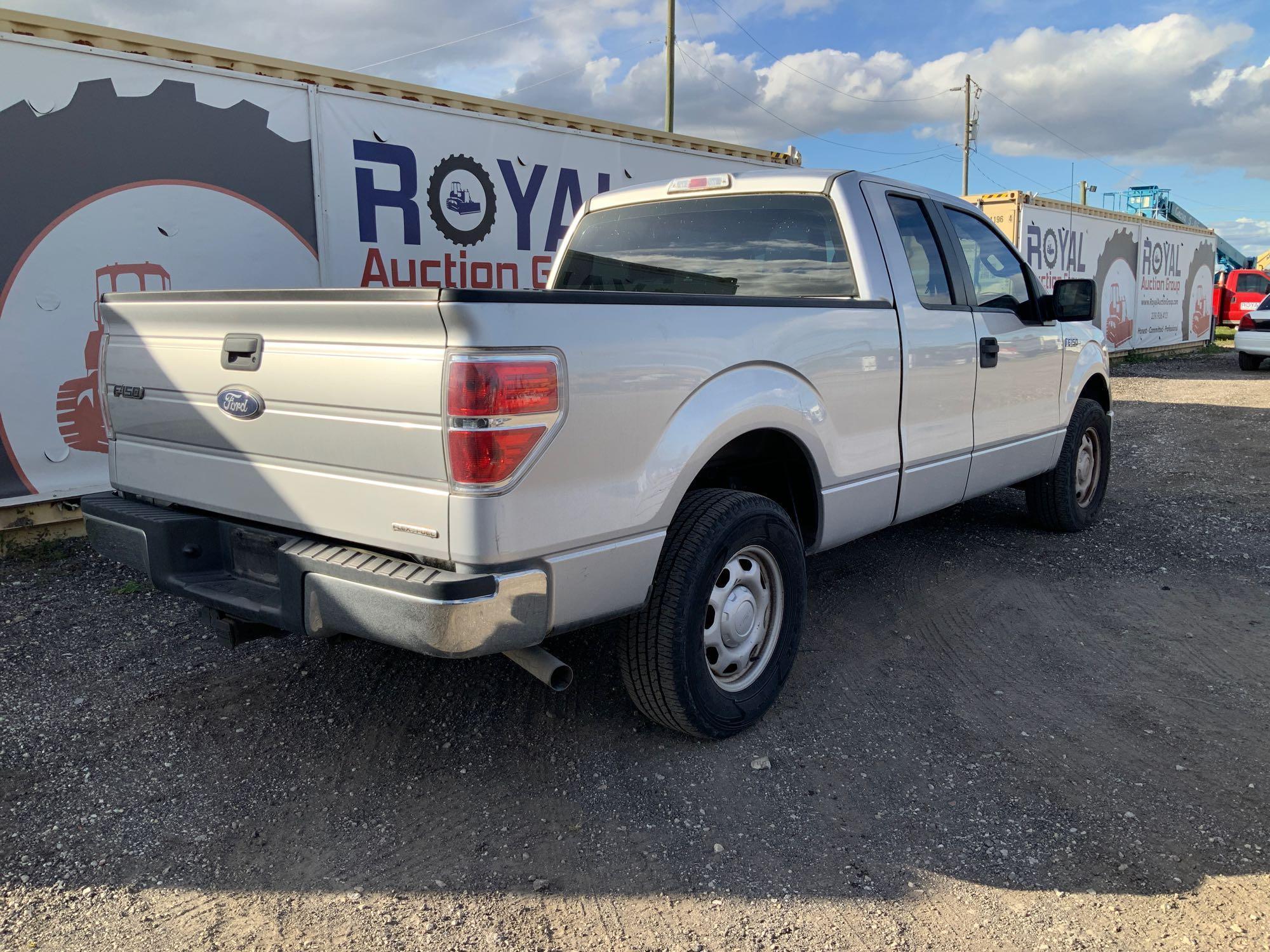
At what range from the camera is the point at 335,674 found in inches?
157

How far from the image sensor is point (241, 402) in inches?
118

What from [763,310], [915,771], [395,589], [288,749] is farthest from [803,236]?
[288,749]

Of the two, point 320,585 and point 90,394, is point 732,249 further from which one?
point 90,394

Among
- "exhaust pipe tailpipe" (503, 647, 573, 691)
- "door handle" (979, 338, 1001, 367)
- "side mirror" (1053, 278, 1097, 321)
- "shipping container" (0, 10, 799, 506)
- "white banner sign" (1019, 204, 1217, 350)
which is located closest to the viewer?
"exhaust pipe tailpipe" (503, 647, 573, 691)

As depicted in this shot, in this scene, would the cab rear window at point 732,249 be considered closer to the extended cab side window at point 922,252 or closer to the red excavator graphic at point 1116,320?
the extended cab side window at point 922,252

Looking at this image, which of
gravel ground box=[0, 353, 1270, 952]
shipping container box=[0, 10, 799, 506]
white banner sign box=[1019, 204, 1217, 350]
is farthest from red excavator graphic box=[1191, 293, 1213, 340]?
gravel ground box=[0, 353, 1270, 952]

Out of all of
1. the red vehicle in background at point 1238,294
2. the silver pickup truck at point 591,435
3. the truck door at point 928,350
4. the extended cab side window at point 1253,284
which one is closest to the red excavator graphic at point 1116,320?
the red vehicle in background at point 1238,294

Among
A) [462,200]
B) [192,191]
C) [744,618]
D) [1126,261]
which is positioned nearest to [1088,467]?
[744,618]

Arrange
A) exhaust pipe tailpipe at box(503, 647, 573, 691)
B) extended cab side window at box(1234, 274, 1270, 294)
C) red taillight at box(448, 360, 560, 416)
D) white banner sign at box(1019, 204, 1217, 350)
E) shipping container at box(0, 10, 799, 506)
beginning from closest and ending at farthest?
red taillight at box(448, 360, 560, 416), exhaust pipe tailpipe at box(503, 647, 573, 691), shipping container at box(0, 10, 799, 506), white banner sign at box(1019, 204, 1217, 350), extended cab side window at box(1234, 274, 1270, 294)

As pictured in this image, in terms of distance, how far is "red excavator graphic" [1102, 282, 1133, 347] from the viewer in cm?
1898

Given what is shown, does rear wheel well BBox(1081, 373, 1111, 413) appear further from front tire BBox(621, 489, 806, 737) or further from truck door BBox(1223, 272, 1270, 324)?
truck door BBox(1223, 272, 1270, 324)

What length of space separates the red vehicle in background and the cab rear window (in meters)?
26.6

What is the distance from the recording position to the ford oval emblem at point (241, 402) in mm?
2955

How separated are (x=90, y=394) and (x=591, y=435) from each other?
457cm
